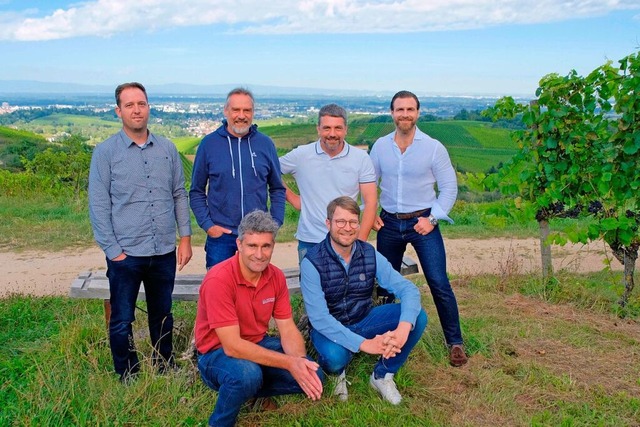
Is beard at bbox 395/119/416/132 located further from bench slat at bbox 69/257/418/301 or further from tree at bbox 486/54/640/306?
tree at bbox 486/54/640/306

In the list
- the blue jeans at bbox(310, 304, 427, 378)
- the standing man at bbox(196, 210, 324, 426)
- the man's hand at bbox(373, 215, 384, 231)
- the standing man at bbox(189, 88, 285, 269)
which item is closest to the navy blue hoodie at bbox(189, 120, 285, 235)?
the standing man at bbox(189, 88, 285, 269)

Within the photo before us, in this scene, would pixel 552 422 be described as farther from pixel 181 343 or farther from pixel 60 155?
pixel 60 155

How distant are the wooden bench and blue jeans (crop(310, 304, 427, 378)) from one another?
95cm

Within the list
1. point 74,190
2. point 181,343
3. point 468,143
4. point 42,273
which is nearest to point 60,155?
point 74,190

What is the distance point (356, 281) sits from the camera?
370cm

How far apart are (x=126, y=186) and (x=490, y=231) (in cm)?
Result: 696

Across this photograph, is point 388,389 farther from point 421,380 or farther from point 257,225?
point 257,225

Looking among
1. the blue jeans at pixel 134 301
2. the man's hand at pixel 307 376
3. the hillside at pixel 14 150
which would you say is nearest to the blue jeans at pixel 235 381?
the man's hand at pixel 307 376

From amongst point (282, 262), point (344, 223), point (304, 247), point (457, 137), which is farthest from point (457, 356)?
point (457, 137)

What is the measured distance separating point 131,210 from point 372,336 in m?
1.67

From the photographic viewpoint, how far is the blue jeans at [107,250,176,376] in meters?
→ 3.61

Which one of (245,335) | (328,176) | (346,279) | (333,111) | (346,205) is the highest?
(333,111)

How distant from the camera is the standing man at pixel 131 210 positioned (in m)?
3.53

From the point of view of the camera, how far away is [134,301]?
3.70 meters
